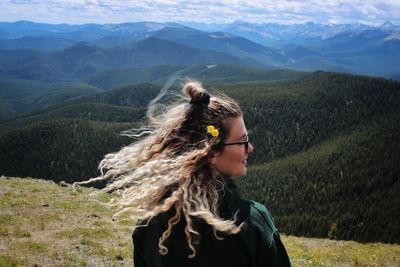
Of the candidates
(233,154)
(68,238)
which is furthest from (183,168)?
(68,238)

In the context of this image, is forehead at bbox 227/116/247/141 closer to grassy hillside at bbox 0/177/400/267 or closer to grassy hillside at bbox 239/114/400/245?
grassy hillside at bbox 0/177/400/267

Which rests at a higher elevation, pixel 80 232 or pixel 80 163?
pixel 80 232

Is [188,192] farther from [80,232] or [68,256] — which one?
[80,232]

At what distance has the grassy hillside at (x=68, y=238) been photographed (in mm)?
16422

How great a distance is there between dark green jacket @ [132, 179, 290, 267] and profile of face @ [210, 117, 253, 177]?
430 millimetres

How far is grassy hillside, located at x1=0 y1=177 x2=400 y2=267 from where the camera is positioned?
53.9ft

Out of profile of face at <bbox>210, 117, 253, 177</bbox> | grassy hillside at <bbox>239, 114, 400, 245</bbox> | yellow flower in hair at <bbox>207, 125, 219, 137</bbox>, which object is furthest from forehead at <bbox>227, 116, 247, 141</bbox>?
grassy hillside at <bbox>239, 114, 400, 245</bbox>

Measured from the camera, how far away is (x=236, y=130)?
→ 5117mm

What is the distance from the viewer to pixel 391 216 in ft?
435

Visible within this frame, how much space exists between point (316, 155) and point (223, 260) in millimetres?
193201

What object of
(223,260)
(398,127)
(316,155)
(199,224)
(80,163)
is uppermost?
(199,224)

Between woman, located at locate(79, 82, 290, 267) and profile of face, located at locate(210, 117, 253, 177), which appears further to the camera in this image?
profile of face, located at locate(210, 117, 253, 177)

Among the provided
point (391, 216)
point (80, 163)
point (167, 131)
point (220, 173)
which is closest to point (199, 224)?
point (220, 173)

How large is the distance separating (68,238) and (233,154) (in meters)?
15.8
